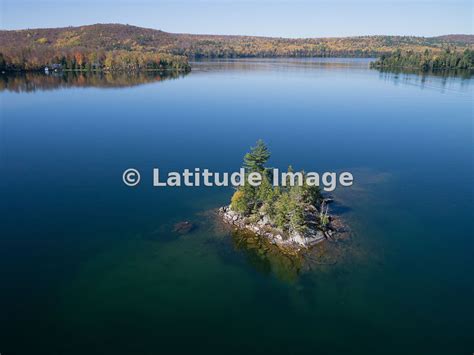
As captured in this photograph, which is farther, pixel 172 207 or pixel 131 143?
pixel 131 143

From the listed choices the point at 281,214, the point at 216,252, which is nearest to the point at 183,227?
the point at 216,252

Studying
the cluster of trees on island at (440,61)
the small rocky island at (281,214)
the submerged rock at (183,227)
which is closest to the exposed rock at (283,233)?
the small rocky island at (281,214)

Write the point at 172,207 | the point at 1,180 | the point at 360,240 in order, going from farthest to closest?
1. the point at 1,180
2. the point at 172,207
3. the point at 360,240

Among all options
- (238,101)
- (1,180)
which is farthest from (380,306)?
(238,101)

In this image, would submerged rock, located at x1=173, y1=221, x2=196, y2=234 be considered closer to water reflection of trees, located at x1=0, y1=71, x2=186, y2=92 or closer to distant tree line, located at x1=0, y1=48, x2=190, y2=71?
water reflection of trees, located at x1=0, y1=71, x2=186, y2=92

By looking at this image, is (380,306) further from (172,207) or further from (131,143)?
(131,143)

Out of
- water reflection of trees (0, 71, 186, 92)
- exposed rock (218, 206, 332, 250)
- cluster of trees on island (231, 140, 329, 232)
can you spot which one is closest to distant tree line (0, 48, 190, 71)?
water reflection of trees (0, 71, 186, 92)

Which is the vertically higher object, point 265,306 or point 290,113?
point 290,113

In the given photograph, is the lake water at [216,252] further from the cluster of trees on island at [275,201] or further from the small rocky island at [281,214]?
the cluster of trees on island at [275,201]
